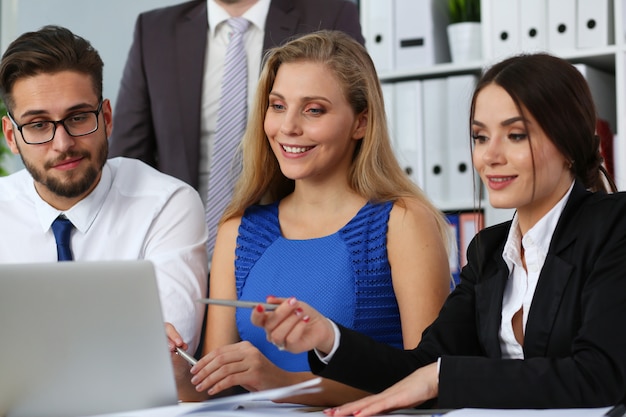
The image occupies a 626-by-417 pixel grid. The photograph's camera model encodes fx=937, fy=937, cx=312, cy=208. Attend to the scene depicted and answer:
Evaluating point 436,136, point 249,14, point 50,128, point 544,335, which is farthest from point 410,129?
point 544,335

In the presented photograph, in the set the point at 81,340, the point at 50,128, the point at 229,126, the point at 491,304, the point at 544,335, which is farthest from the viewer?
the point at 229,126

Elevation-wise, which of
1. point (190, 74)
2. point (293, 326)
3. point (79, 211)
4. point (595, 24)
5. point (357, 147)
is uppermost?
point (595, 24)

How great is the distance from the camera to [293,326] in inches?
51.6

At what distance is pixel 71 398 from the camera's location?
1.24m

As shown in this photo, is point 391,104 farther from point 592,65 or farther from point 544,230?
point 544,230

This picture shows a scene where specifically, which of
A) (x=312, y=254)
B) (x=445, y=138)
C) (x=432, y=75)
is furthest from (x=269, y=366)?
(x=432, y=75)

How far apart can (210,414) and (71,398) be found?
0.20m

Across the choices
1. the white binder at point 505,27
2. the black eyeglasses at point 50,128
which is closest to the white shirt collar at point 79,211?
the black eyeglasses at point 50,128

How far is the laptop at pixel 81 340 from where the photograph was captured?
3.95 feet

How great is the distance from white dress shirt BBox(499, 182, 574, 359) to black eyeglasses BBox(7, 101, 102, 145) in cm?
100

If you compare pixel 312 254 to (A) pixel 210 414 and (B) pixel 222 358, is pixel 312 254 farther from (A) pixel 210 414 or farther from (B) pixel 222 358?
(A) pixel 210 414

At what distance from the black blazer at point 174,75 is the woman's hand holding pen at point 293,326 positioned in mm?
1243

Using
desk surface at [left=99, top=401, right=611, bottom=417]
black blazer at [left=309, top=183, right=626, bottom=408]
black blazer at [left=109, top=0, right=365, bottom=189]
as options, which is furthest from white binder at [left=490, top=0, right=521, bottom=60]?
desk surface at [left=99, top=401, right=611, bottom=417]

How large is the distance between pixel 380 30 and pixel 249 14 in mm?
871
